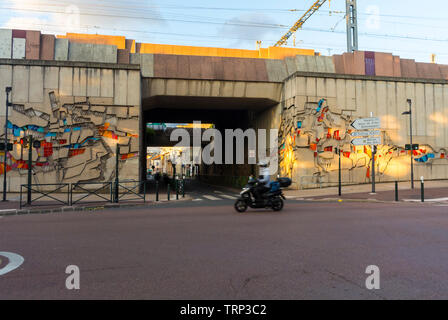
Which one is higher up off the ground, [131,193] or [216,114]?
[216,114]

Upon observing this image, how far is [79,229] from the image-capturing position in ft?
26.5

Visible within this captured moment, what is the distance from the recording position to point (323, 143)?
2289 cm

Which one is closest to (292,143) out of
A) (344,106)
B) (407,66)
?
(344,106)

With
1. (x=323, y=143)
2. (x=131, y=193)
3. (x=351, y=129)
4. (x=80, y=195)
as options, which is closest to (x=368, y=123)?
(x=323, y=143)

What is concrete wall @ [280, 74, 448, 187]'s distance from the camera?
22.7 metres

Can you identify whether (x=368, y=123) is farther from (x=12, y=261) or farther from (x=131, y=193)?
(x=12, y=261)

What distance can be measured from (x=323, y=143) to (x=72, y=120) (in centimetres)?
1589

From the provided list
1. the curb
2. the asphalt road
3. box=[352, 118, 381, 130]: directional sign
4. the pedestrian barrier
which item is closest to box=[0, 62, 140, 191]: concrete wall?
the pedestrian barrier

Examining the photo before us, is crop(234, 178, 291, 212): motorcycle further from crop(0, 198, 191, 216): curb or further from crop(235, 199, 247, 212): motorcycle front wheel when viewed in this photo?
crop(0, 198, 191, 216): curb

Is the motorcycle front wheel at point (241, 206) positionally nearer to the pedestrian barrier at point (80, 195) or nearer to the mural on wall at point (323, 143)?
the pedestrian barrier at point (80, 195)

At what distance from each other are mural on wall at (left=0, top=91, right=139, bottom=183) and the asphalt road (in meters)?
12.5

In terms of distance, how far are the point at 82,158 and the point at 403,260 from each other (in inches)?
760

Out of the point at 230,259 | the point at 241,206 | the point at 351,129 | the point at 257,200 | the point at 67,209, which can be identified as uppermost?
the point at 351,129
